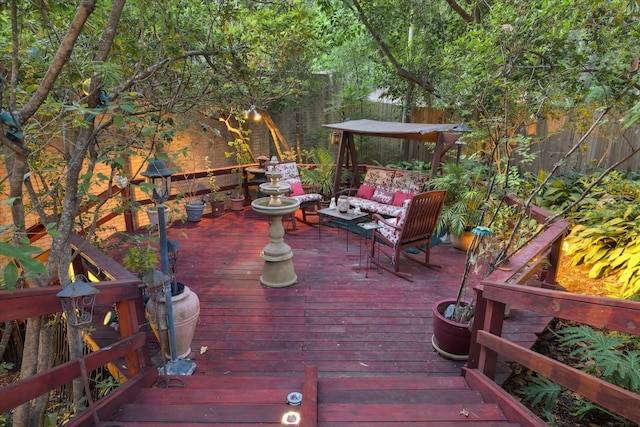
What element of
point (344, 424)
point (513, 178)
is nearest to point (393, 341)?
point (344, 424)

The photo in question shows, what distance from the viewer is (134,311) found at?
7.55 ft

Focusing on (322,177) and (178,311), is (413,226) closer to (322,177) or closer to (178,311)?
(178,311)

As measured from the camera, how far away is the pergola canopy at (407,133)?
5703mm

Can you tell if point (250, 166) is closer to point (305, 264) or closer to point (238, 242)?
point (238, 242)

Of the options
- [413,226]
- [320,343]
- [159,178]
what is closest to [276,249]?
[320,343]

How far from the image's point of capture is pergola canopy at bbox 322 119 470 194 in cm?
570

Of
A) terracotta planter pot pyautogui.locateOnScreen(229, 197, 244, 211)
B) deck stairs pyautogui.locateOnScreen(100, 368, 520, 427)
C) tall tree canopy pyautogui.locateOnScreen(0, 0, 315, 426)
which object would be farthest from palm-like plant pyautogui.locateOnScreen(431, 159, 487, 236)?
terracotta planter pot pyautogui.locateOnScreen(229, 197, 244, 211)

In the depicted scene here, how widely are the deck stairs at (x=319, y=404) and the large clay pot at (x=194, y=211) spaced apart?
4.42 meters

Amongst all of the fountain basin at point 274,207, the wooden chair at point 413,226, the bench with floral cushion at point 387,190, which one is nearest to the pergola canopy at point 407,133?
the bench with floral cushion at point 387,190

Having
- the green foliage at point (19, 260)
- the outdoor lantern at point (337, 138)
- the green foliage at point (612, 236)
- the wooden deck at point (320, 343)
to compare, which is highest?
the outdoor lantern at point (337, 138)

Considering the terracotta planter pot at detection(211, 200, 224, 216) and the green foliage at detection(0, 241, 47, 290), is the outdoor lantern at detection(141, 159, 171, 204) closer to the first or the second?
the green foliage at detection(0, 241, 47, 290)

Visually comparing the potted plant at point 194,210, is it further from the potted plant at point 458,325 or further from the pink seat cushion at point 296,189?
the potted plant at point 458,325

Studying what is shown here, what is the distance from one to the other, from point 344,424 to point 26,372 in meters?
1.92

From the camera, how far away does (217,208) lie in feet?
24.1
